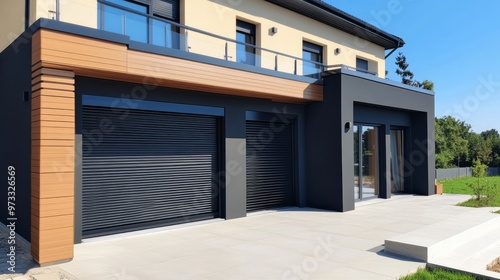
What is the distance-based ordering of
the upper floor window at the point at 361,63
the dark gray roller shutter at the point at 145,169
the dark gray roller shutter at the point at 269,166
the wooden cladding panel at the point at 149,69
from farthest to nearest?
the upper floor window at the point at 361,63 < the dark gray roller shutter at the point at 269,166 < the dark gray roller shutter at the point at 145,169 < the wooden cladding panel at the point at 149,69

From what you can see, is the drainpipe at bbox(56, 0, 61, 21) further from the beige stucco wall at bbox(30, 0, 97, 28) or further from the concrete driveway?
the concrete driveway

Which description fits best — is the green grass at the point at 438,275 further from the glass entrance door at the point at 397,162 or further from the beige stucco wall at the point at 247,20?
the glass entrance door at the point at 397,162

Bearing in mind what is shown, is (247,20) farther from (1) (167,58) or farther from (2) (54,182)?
(2) (54,182)

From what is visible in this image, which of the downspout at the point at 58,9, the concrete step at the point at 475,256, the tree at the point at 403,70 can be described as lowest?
the concrete step at the point at 475,256

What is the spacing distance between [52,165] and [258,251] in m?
3.71

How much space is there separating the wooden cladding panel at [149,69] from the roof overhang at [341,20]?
13.3 ft

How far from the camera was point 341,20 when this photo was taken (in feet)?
48.3

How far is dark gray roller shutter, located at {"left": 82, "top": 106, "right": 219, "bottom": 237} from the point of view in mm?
7398

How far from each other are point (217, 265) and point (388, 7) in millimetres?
11080

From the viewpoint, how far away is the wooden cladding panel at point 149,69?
5.80 metres

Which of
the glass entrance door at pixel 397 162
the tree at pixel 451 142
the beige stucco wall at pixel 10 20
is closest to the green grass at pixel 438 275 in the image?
the beige stucco wall at pixel 10 20

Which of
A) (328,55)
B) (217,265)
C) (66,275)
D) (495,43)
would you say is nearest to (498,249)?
(217,265)

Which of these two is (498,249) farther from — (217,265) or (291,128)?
(291,128)

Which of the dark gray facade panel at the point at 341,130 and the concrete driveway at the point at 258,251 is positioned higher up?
the dark gray facade panel at the point at 341,130
